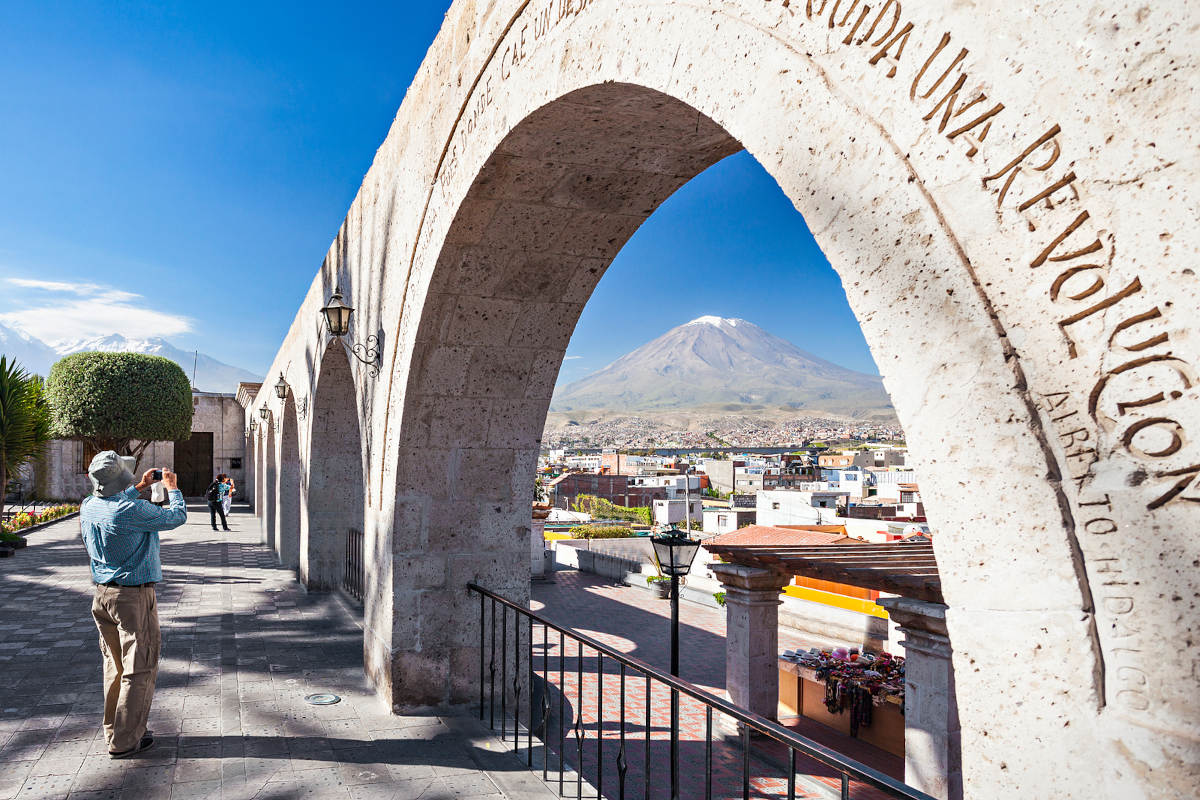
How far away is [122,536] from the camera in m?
3.57

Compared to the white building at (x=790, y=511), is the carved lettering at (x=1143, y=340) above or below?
above

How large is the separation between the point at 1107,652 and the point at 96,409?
21.8 meters

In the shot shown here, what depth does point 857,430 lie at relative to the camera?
174125 mm

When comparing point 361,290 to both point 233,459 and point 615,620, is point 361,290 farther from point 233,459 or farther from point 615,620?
point 233,459

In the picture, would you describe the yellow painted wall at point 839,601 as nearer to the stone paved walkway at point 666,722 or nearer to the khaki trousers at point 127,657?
the stone paved walkway at point 666,722

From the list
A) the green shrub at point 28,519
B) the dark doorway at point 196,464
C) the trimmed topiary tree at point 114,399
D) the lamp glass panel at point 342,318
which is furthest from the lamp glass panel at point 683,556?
the dark doorway at point 196,464

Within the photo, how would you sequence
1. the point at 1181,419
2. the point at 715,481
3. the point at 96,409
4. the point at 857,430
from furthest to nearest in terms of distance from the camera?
the point at 857,430
the point at 715,481
the point at 96,409
the point at 1181,419

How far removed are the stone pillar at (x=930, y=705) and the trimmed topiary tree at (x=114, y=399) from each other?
59.7 feet

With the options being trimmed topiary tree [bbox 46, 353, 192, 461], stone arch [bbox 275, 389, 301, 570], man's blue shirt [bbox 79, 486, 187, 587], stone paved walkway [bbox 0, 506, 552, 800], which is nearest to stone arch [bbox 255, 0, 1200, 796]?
stone paved walkway [bbox 0, 506, 552, 800]

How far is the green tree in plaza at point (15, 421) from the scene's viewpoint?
12.2 meters

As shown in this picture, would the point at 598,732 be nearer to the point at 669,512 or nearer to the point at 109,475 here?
the point at 109,475

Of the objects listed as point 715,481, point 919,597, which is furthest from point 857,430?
point 919,597

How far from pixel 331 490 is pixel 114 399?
43.8 feet

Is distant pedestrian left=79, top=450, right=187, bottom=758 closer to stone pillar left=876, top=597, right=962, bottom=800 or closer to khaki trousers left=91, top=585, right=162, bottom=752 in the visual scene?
khaki trousers left=91, top=585, right=162, bottom=752
